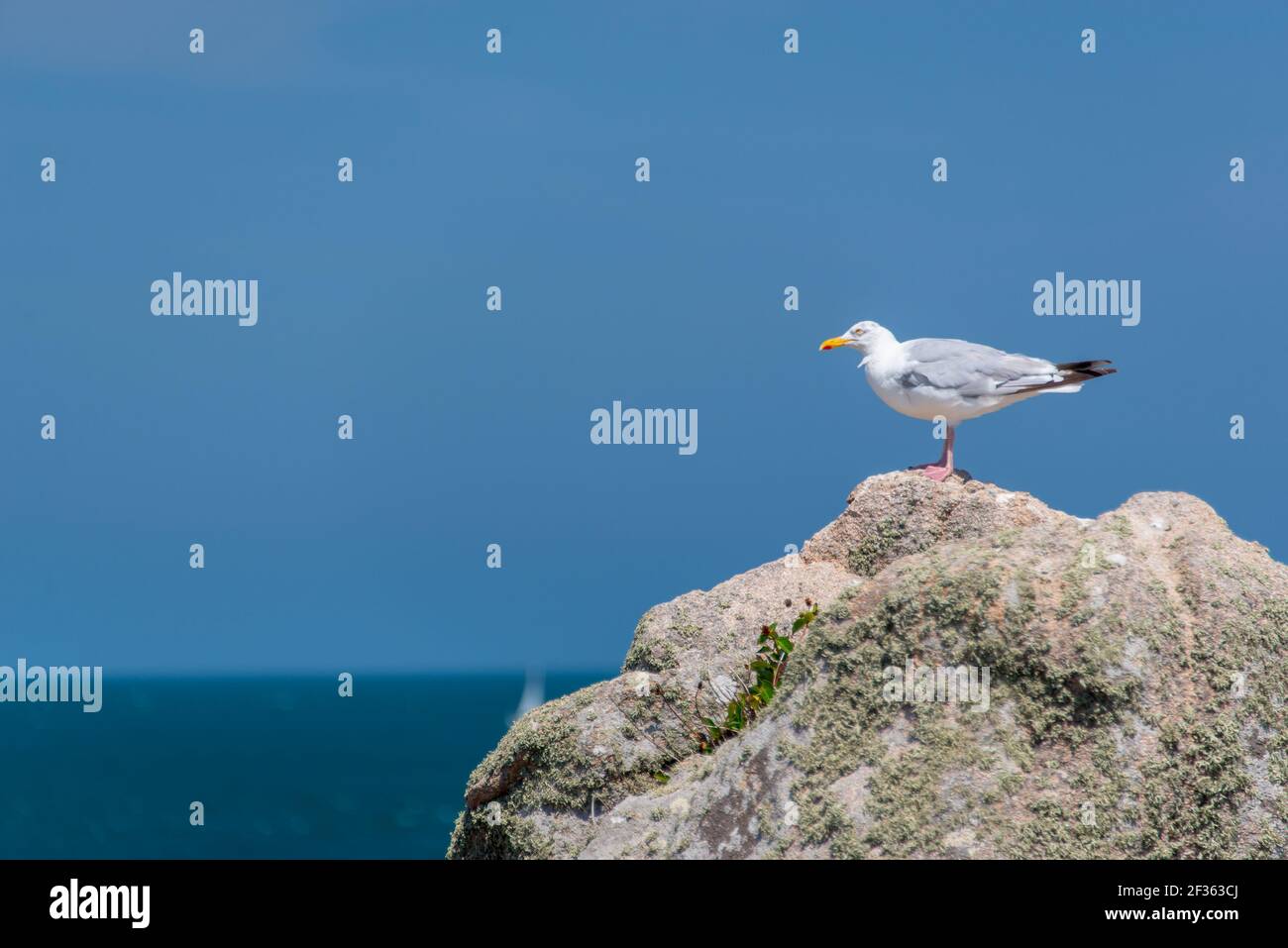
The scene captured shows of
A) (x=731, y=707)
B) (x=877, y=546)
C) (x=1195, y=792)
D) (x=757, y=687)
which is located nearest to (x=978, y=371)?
(x=877, y=546)

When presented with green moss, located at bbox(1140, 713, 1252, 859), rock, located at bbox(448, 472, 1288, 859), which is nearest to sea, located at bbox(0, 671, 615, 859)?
rock, located at bbox(448, 472, 1288, 859)

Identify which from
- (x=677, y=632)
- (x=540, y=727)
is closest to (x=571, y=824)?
(x=540, y=727)

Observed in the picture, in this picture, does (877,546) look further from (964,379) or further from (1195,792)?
(1195,792)

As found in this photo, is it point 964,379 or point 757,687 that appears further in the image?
point 964,379

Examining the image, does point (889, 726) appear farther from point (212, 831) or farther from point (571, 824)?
point (212, 831)

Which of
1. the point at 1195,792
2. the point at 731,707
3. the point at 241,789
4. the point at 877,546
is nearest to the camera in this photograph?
the point at 1195,792

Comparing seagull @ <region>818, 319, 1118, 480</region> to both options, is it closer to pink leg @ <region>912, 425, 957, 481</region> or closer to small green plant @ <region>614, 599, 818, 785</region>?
pink leg @ <region>912, 425, 957, 481</region>

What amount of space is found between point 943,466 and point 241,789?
93.2 metres

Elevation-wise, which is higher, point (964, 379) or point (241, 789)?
point (964, 379)

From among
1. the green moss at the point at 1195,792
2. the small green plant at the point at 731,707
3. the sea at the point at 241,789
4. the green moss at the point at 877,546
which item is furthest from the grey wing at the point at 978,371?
the sea at the point at 241,789

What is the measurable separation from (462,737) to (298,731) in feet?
86.5

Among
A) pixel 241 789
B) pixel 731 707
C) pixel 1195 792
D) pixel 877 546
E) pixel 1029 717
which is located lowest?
pixel 241 789

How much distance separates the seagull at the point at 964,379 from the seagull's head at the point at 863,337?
37 centimetres

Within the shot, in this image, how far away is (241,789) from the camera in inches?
3853
